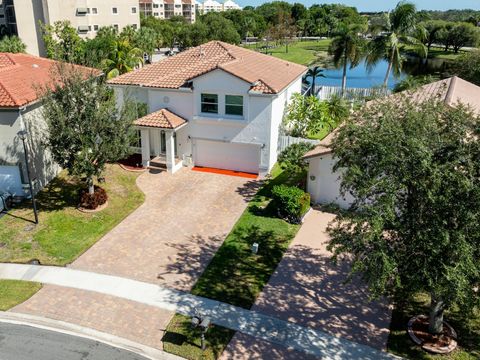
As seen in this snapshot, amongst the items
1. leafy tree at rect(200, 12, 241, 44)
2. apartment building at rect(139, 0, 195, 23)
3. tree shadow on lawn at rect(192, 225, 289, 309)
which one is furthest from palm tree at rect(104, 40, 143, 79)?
apartment building at rect(139, 0, 195, 23)

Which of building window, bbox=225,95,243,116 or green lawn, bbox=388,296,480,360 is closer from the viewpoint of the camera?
green lawn, bbox=388,296,480,360

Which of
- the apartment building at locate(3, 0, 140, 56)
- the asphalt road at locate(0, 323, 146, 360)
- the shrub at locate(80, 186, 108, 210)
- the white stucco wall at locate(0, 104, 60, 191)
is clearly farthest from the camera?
the apartment building at locate(3, 0, 140, 56)

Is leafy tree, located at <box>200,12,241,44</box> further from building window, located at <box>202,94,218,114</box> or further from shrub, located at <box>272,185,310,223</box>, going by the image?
shrub, located at <box>272,185,310,223</box>

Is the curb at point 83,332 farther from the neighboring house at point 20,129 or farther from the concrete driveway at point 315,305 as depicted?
the neighboring house at point 20,129

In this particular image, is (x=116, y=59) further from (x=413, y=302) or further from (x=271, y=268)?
(x=413, y=302)

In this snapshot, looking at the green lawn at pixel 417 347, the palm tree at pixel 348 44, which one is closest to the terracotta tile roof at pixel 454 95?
the green lawn at pixel 417 347

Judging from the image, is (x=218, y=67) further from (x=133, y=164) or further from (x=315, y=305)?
(x=315, y=305)

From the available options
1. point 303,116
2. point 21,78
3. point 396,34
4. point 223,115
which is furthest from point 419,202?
point 396,34

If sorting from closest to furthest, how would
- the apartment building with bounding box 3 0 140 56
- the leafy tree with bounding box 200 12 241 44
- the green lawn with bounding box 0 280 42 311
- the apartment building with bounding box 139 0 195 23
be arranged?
1. the green lawn with bounding box 0 280 42 311
2. the apartment building with bounding box 3 0 140 56
3. the leafy tree with bounding box 200 12 241 44
4. the apartment building with bounding box 139 0 195 23
